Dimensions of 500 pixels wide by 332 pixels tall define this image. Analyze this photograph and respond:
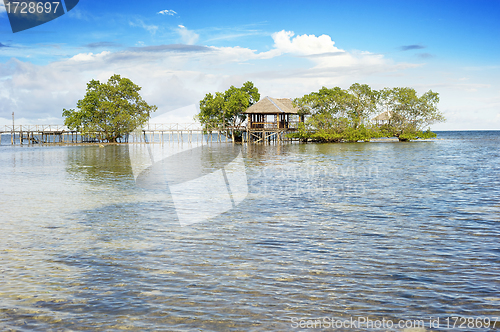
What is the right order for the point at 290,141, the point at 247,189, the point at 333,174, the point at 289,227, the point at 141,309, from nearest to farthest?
1. the point at 141,309
2. the point at 289,227
3. the point at 247,189
4. the point at 333,174
5. the point at 290,141

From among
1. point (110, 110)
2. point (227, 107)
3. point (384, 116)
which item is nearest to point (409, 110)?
point (384, 116)

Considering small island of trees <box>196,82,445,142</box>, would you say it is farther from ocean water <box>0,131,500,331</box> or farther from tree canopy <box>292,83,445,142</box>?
ocean water <box>0,131,500,331</box>

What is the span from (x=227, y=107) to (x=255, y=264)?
73.3 metres

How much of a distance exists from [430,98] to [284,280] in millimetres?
76481

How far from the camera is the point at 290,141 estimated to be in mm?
80000

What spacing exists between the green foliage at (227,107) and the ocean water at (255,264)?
66.3 metres

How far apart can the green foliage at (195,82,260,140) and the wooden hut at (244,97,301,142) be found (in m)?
5.41

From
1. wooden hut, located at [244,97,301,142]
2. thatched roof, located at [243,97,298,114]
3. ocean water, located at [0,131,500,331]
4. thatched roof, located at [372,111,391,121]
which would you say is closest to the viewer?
ocean water, located at [0,131,500,331]

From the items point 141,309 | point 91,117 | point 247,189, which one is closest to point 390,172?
point 247,189

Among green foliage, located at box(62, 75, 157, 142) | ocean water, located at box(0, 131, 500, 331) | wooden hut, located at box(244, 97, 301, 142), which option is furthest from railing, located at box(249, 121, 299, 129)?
ocean water, located at box(0, 131, 500, 331)

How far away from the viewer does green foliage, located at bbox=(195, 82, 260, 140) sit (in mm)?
80312

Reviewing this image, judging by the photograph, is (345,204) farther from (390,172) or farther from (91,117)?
(91,117)

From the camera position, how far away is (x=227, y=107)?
79.8 metres

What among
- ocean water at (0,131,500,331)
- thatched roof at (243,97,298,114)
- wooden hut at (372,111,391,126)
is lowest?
ocean water at (0,131,500,331)
